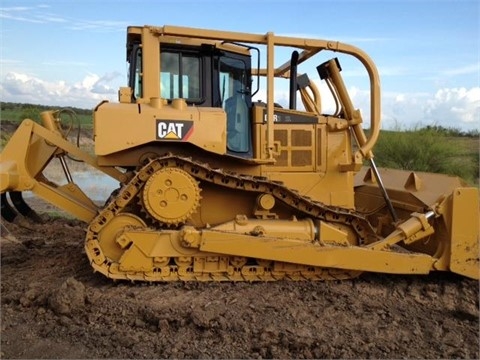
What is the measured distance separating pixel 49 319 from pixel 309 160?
3409 millimetres

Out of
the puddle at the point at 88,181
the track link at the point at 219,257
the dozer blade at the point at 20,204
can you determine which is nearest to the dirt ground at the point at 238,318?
the track link at the point at 219,257

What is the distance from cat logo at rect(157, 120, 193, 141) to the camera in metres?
5.37

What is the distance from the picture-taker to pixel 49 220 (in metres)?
9.40

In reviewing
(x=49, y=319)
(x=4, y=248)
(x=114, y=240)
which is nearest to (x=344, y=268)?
(x=114, y=240)

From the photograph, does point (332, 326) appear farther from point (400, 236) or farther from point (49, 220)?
point (49, 220)

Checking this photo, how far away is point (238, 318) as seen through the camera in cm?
473

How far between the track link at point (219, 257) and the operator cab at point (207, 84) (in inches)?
19.6

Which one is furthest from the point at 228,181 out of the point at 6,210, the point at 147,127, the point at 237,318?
the point at 6,210

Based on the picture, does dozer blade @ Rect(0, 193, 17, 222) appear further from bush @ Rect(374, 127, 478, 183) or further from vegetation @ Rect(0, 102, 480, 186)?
bush @ Rect(374, 127, 478, 183)

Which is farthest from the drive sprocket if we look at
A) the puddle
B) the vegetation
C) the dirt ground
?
the vegetation

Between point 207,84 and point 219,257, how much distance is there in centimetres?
203

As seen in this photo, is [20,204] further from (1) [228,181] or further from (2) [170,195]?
(1) [228,181]

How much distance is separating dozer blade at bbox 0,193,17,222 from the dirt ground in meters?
0.88

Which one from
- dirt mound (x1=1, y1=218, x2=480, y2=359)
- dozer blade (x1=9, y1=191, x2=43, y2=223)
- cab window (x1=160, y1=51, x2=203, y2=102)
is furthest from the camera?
dozer blade (x1=9, y1=191, x2=43, y2=223)
